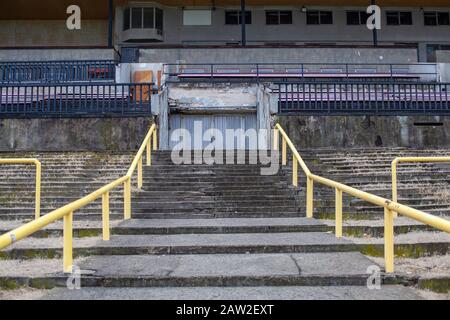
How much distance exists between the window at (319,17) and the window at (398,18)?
4012 mm

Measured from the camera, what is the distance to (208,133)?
58.5 feet

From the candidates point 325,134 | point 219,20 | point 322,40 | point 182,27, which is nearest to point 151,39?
point 182,27

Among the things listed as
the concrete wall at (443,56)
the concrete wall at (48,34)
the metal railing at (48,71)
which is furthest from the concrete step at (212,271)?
the concrete wall at (48,34)

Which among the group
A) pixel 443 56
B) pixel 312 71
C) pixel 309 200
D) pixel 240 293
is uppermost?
pixel 443 56

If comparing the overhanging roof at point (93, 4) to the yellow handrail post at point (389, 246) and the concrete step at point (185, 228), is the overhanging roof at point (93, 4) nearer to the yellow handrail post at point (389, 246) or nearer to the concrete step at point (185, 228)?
the concrete step at point (185, 228)

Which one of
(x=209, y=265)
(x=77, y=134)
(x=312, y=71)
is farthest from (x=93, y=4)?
(x=209, y=265)

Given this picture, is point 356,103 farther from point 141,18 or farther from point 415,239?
point 141,18

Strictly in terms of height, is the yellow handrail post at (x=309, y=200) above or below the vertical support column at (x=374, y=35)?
below

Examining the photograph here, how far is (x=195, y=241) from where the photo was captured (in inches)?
276

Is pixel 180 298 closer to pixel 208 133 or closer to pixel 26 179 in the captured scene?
pixel 26 179

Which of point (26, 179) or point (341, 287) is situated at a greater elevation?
point (26, 179)

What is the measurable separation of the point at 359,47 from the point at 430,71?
421 centimetres

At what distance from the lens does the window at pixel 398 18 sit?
3106cm

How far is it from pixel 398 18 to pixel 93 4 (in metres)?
20.5
